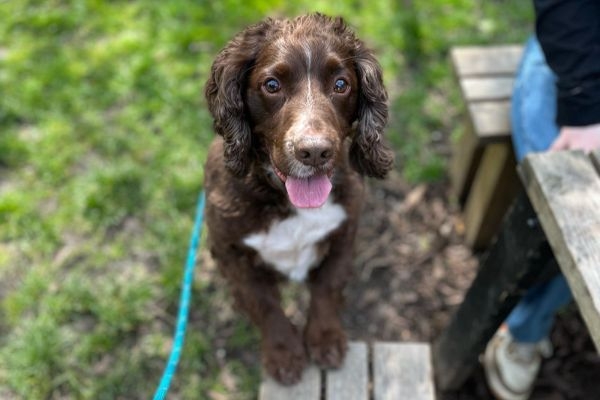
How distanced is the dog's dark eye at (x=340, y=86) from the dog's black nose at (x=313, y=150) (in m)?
0.29

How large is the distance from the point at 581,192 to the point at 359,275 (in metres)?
1.82

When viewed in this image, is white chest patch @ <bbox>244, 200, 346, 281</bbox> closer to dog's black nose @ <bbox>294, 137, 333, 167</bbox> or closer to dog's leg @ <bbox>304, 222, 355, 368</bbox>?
dog's leg @ <bbox>304, 222, 355, 368</bbox>

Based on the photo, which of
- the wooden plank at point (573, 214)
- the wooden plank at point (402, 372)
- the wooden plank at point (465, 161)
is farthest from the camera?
the wooden plank at point (465, 161)

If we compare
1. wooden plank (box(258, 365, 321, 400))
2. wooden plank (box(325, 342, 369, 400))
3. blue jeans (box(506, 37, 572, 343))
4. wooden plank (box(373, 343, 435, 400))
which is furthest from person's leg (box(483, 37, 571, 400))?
wooden plank (box(258, 365, 321, 400))

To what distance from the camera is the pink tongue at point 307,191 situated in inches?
85.0

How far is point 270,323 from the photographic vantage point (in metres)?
2.72

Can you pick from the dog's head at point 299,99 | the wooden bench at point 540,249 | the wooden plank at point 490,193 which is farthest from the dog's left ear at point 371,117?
the wooden plank at point 490,193

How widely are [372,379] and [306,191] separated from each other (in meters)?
1.04

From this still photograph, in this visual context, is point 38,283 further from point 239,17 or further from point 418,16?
point 418,16

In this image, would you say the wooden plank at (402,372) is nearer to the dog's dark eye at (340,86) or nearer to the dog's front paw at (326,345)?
the dog's front paw at (326,345)

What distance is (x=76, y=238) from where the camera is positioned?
3.81m

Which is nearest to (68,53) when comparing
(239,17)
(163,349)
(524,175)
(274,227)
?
(239,17)

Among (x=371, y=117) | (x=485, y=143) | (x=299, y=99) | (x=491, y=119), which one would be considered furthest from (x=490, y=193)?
(x=299, y=99)

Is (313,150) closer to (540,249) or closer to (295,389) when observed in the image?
(540,249)
